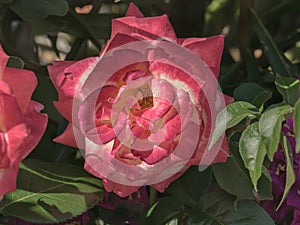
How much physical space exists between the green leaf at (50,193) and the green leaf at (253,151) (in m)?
0.13

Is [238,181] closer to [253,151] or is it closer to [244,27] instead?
[253,151]

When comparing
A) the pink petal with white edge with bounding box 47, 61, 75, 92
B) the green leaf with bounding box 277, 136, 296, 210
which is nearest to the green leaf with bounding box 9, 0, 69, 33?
the pink petal with white edge with bounding box 47, 61, 75, 92

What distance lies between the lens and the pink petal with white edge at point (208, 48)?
47cm

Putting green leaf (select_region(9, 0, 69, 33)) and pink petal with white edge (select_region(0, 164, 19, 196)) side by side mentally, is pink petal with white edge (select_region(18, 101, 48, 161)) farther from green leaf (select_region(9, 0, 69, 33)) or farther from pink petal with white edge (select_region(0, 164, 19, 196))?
green leaf (select_region(9, 0, 69, 33))

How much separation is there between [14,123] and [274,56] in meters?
0.31

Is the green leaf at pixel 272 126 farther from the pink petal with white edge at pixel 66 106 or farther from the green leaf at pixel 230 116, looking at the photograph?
the pink petal with white edge at pixel 66 106

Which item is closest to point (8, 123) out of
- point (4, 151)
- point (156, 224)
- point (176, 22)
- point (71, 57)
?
point (4, 151)

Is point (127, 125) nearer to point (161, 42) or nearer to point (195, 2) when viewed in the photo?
point (161, 42)

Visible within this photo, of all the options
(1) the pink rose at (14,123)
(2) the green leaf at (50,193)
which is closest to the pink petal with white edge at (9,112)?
(1) the pink rose at (14,123)

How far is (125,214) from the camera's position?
1.86 feet

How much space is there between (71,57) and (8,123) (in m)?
0.28

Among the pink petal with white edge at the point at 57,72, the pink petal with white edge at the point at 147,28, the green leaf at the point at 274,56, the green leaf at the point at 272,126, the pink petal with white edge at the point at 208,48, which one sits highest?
the pink petal with white edge at the point at 147,28

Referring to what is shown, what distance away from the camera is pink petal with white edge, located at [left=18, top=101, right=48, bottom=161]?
1.40 ft

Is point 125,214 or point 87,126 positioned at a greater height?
point 87,126
